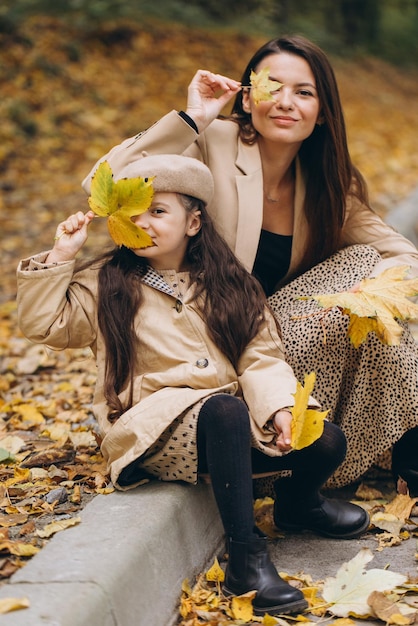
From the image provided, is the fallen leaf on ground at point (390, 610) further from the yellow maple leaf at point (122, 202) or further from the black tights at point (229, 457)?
the yellow maple leaf at point (122, 202)

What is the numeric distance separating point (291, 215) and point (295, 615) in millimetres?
1636

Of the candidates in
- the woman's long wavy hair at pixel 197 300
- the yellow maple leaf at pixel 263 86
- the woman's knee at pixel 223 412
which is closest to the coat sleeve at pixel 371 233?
the yellow maple leaf at pixel 263 86

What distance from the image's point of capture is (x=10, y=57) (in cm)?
1081

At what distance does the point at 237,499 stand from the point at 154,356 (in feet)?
1.81

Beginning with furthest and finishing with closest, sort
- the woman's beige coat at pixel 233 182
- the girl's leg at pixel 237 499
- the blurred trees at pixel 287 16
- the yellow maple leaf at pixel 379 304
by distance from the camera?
the blurred trees at pixel 287 16, the woman's beige coat at pixel 233 182, the yellow maple leaf at pixel 379 304, the girl's leg at pixel 237 499

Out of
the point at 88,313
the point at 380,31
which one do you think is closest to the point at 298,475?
the point at 88,313

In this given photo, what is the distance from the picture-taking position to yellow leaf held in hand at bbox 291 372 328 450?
2.53 metres

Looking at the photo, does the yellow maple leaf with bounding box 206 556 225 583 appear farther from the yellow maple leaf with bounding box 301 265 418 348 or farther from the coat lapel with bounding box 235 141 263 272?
the coat lapel with bounding box 235 141 263 272

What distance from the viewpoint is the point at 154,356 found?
109 inches

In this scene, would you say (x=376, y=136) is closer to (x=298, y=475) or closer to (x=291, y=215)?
(x=291, y=215)

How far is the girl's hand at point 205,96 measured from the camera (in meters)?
3.19

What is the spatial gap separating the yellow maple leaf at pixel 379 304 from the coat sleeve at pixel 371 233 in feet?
1.42

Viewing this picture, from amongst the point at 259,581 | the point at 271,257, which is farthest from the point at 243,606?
the point at 271,257

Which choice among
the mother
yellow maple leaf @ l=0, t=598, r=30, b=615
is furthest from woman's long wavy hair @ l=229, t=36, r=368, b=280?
yellow maple leaf @ l=0, t=598, r=30, b=615
